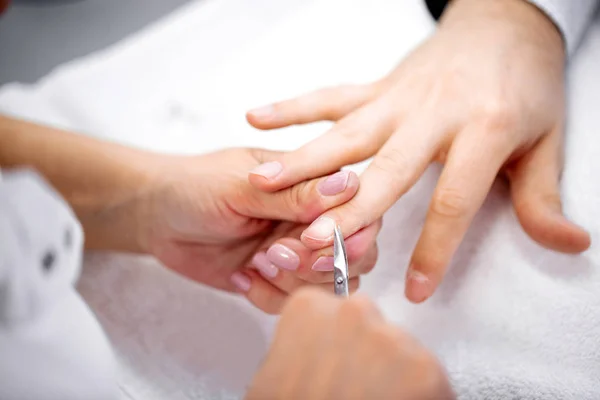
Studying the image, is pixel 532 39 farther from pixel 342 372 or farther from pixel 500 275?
pixel 342 372

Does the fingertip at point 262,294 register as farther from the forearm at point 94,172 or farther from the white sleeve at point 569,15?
the white sleeve at point 569,15

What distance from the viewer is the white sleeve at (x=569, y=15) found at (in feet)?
2.14

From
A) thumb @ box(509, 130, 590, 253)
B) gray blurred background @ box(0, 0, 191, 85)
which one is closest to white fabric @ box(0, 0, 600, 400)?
thumb @ box(509, 130, 590, 253)

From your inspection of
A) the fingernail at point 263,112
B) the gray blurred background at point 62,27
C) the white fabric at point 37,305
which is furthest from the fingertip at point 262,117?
the gray blurred background at point 62,27

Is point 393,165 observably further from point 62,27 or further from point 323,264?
point 62,27

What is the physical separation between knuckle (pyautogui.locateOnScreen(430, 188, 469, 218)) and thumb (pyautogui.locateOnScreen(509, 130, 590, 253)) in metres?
0.06

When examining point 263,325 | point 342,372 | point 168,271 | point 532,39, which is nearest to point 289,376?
point 342,372

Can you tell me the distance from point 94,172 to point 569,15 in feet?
1.96

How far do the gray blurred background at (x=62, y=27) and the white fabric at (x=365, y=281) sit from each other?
2.53ft

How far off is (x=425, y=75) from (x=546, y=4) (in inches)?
7.3

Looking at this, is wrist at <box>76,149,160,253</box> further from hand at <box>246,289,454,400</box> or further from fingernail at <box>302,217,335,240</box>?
hand at <box>246,289,454,400</box>

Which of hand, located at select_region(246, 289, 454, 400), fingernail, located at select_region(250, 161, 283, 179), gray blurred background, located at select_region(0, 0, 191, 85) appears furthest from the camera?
gray blurred background, located at select_region(0, 0, 191, 85)

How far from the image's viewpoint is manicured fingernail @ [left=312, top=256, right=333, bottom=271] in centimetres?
49

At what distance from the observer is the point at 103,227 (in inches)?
24.7
